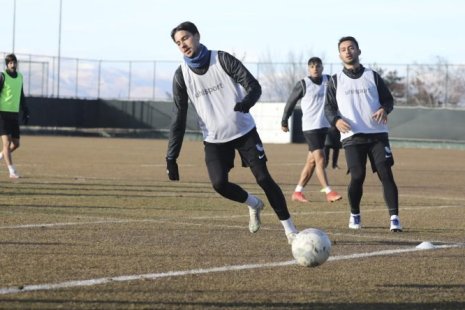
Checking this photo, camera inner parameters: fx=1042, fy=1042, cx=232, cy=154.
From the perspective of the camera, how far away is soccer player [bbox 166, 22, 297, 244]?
372 inches

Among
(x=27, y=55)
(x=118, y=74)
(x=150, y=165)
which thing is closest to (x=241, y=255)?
(x=150, y=165)

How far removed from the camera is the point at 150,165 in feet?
82.3

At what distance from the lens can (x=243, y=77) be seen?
9.38 m

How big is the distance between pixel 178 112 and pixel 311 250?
2.38 m

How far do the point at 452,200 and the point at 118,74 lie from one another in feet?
183

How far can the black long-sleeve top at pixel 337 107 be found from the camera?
460 inches

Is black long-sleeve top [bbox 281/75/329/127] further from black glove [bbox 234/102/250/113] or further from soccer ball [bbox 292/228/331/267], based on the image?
soccer ball [bbox 292/228/331/267]

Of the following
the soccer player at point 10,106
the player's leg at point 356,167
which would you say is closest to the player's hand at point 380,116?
the player's leg at point 356,167

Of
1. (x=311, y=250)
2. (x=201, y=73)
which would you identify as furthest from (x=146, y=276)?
(x=201, y=73)

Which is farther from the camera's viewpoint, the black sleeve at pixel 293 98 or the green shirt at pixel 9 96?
the green shirt at pixel 9 96

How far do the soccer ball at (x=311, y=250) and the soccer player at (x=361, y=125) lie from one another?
A: 342 cm

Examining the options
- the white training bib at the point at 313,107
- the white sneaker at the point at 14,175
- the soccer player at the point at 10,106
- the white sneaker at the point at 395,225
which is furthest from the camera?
the soccer player at the point at 10,106

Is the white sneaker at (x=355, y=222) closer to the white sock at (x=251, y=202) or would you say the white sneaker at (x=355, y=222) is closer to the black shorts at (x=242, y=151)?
the white sock at (x=251, y=202)

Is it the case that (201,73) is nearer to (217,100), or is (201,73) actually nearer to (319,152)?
(217,100)
